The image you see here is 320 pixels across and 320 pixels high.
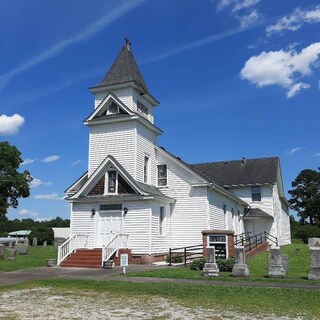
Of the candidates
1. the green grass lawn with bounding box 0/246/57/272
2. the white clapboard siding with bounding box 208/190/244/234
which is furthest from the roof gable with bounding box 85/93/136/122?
the green grass lawn with bounding box 0/246/57/272

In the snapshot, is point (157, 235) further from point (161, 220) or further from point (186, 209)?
point (186, 209)

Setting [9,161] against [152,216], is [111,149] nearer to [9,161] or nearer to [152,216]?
[152,216]

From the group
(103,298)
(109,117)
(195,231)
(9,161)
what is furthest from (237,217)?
(9,161)

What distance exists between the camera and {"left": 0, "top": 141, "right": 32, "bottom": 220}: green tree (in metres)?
59.9

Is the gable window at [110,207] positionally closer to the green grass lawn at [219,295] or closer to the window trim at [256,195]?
the green grass lawn at [219,295]

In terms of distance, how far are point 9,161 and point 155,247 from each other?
152ft

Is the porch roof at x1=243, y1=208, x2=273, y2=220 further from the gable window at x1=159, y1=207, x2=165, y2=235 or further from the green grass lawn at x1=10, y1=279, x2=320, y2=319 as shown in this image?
the green grass lawn at x1=10, y1=279, x2=320, y2=319

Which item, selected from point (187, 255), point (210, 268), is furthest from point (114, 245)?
point (210, 268)

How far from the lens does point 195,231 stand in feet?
83.7

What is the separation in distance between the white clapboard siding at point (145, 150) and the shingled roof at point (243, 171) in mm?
10369

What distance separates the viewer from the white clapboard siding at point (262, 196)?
122ft

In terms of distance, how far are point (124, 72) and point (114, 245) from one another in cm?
1247

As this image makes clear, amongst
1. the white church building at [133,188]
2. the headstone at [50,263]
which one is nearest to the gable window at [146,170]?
the white church building at [133,188]

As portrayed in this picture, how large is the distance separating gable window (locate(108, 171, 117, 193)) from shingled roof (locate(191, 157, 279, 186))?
14100 millimetres
